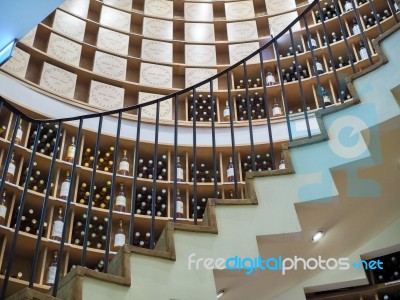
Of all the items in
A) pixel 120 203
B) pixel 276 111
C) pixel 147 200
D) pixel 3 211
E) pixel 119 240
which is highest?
pixel 276 111

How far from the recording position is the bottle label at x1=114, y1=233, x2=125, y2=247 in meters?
3.84

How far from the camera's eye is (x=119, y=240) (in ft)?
12.7

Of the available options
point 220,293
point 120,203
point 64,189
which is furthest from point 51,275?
point 220,293

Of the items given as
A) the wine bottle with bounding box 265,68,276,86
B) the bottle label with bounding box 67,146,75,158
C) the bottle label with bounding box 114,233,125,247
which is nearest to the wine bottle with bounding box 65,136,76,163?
the bottle label with bounding box 67,146,75,158

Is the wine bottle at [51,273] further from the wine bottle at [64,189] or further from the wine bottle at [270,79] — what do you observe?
the wine bottle at [270,79]

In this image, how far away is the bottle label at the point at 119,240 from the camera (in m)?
3.84

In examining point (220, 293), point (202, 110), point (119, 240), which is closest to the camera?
point (220, 293)

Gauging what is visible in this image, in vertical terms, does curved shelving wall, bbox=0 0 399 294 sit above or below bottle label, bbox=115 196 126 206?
above

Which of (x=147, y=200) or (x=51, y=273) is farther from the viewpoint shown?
(x=147, y=200)

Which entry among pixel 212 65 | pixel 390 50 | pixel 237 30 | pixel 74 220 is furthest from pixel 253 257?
pixel 237 30

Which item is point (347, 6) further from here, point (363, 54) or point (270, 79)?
point (270, 79)

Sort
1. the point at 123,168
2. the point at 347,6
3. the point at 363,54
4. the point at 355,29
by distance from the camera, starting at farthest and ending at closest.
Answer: the point at 347,6 → the point at 355,29 → the point at 363,54 → the point at 123,168
